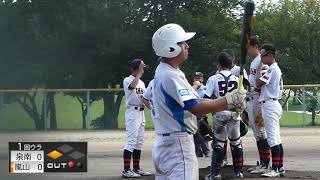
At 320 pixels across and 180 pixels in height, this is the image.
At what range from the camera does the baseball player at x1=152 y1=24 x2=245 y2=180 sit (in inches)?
189

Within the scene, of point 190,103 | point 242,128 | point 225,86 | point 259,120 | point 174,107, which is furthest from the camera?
point 242,128

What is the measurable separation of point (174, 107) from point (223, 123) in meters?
3.92

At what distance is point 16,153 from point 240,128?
3513mm

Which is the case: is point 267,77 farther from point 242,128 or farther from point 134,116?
point 134,116

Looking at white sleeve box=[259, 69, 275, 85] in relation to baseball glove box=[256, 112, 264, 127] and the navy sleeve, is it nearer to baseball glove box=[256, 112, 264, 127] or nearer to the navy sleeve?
baseball glove box=[256, 112, 264, 127]

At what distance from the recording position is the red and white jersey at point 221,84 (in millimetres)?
8516

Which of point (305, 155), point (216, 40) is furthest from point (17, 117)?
point (216, 40)

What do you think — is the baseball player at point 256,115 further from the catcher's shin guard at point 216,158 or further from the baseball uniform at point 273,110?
the catcher's shin guard at point 216,158

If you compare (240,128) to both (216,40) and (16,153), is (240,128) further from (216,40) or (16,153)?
(216,40)

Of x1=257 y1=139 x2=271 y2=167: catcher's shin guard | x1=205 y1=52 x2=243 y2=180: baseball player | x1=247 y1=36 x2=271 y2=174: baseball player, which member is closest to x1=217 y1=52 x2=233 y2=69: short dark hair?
x1=205 y1=52 x2=243 y2=180: baseball player

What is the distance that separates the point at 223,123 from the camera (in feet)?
28.5

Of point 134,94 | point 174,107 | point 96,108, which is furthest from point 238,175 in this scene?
point 96,108

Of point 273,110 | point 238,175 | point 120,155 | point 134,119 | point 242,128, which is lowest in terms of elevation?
point 120,155
